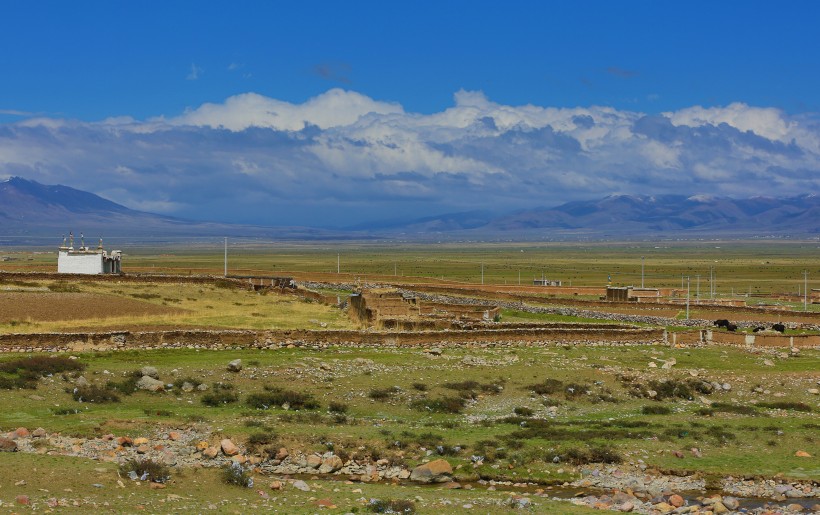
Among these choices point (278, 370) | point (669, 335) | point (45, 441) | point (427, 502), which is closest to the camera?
point (427, 502)

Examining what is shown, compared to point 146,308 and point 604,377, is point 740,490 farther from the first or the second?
point 146,308

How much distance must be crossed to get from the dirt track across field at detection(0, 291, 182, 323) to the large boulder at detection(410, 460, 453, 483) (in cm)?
2390

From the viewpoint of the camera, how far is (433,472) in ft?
76.1

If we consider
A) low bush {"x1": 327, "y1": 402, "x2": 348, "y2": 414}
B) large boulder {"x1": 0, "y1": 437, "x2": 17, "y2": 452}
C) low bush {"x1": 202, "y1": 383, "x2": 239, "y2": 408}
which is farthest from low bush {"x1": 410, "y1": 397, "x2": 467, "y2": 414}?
large boulder {"x1": 0, "y1": 437, "x2": 17, "y2": 452}

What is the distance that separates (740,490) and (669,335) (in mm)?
24538

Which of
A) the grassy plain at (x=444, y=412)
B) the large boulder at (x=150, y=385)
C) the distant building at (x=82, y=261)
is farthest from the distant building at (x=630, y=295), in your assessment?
the large boulder at (x=150, y=385)

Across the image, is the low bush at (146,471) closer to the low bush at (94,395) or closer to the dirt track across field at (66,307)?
the low bush at (94,395)

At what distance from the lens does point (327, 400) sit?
29.5 metres

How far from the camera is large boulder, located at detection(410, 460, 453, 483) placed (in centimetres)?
2311

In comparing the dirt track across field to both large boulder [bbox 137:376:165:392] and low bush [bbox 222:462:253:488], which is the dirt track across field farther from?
low bush [bbox 222:462:253:488]

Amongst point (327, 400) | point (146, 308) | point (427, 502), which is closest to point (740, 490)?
point (427, 502)

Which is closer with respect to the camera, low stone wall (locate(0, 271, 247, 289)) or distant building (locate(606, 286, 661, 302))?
low stone wall (locate(0, 271, 247, 289))

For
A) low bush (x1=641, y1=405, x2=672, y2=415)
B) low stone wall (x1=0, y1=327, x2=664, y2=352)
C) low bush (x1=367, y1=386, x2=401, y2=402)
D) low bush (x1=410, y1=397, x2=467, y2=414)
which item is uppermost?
low stone wall (x1=0, y1=327, x2=664, y2=352)

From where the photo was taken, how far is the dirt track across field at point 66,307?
43.1 meters
